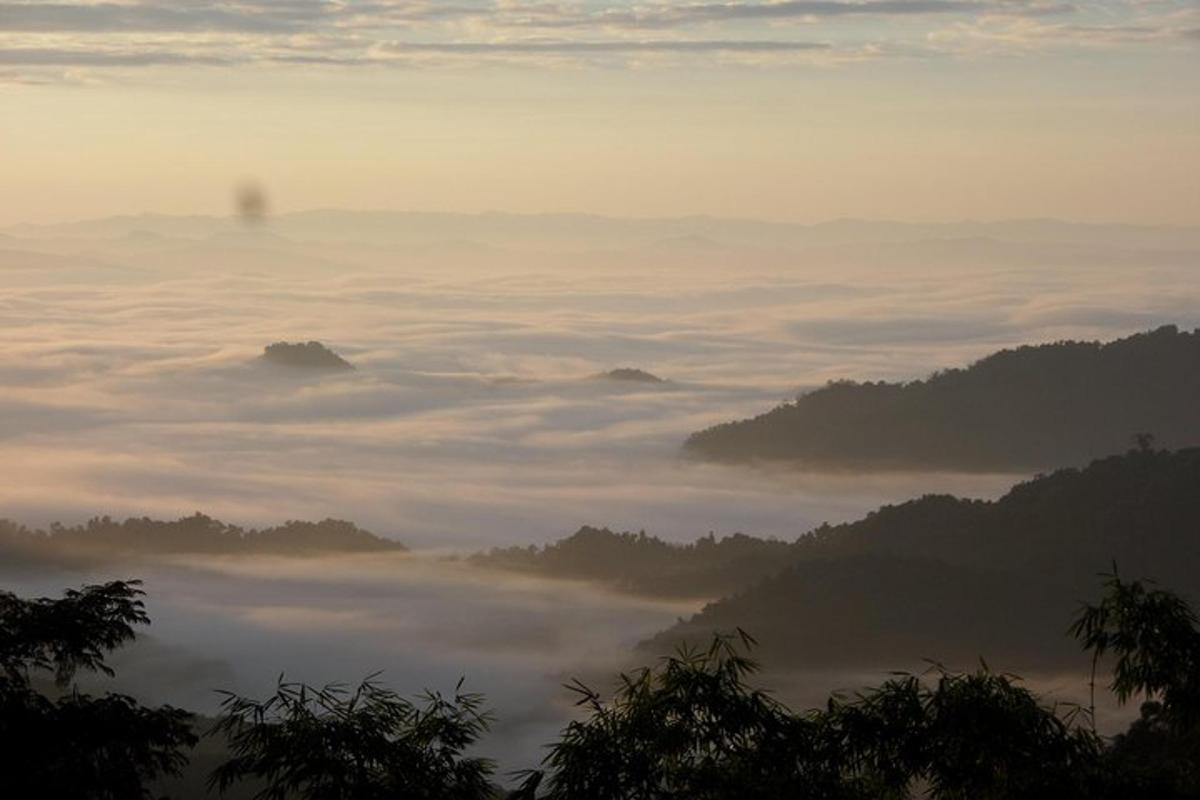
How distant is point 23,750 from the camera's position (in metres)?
23.0

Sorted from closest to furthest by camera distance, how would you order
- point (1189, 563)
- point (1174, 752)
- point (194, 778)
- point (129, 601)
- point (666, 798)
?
point (666, 798) < point (129, 601) < point (1174, 752) < point (194, 778) < point (1189, 563)

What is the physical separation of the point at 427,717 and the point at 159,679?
171798 mm

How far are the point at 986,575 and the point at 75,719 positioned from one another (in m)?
154

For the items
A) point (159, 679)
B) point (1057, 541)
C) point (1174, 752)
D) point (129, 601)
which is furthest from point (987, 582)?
point (129, 601)

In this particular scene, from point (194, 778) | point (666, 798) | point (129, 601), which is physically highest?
point (129, 601)

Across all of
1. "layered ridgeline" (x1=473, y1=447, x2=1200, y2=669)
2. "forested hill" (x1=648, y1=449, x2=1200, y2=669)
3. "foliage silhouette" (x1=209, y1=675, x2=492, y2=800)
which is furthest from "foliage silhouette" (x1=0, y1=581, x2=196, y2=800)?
"layered ridgeline" (x1=473, y1=447, x2=1200, y2=669)

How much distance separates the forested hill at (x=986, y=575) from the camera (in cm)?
16188

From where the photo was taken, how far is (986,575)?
170625mm

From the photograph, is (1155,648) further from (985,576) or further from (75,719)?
(985,576)

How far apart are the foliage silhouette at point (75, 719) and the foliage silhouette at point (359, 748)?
54.2 inches

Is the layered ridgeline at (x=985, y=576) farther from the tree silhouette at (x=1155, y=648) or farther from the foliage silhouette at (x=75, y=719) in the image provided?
the foliage silhouette at (x=75, y=719)

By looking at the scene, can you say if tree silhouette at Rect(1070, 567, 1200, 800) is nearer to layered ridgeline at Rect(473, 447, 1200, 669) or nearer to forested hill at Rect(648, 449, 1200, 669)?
forested hill at Rect(648, 449, 1200, 669)

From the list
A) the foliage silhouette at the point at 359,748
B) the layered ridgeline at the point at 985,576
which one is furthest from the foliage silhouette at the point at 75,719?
the layered ridgeline at the point at 985,576

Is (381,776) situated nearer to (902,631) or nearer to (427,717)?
(427,717)
